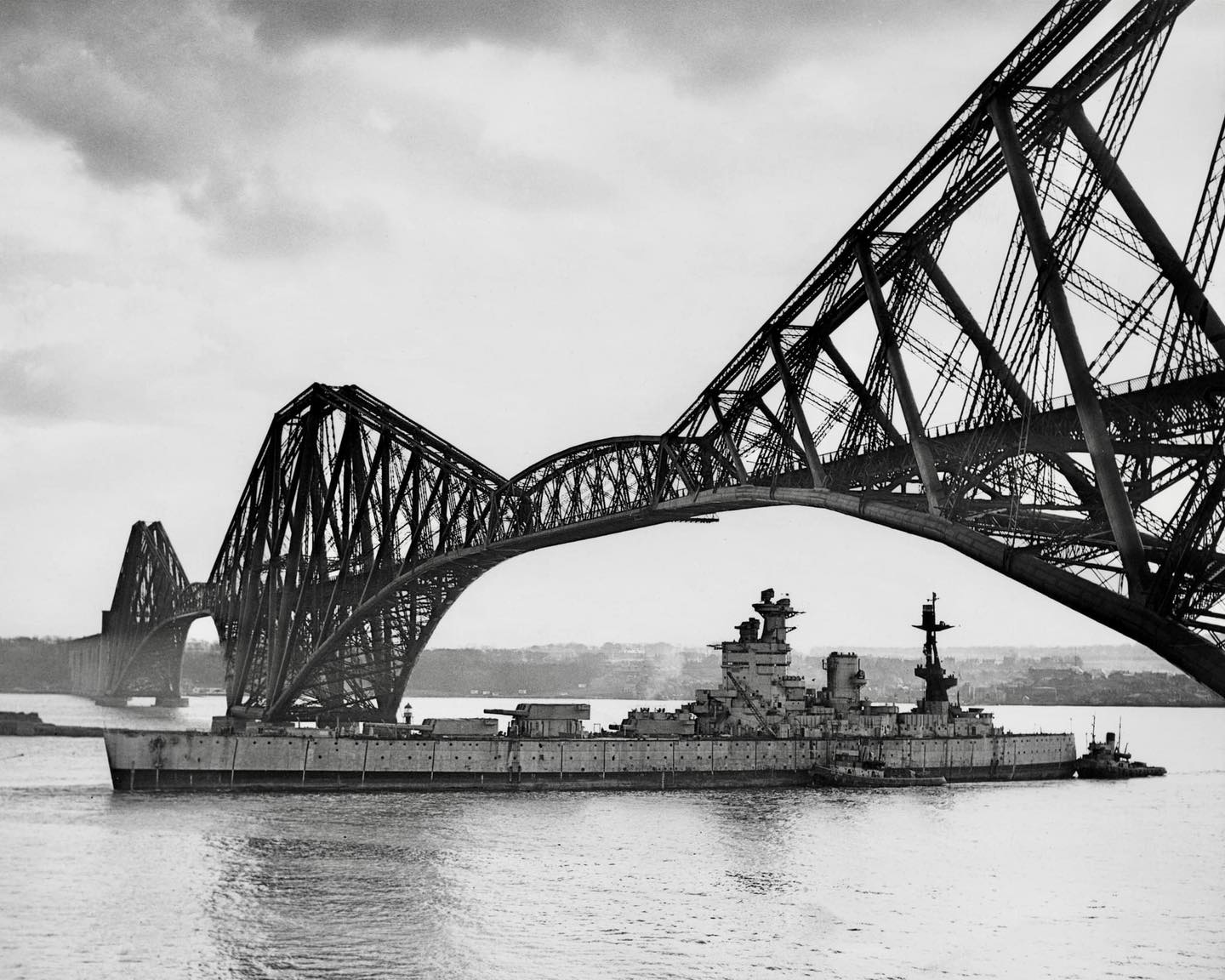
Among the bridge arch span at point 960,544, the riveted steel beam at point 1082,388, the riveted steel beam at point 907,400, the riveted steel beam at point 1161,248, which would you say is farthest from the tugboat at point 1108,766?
the riveted steel beam at point 1161,248

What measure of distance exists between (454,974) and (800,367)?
23733 mm

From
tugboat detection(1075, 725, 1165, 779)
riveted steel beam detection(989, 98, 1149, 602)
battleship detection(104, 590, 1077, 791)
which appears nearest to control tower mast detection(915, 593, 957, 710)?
battleship detection(104, 590, 1077, 791)

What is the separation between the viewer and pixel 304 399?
91.6m

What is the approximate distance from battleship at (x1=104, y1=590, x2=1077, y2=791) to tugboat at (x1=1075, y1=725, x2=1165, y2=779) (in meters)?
4.29

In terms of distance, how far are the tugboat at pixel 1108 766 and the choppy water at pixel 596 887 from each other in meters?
22.4

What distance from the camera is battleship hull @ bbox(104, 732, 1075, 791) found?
62375 millimetres

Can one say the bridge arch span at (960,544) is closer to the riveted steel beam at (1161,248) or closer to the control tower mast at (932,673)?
the riveted steel beam at (1161,248)

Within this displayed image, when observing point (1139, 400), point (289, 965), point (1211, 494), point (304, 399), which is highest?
point (304, 399)

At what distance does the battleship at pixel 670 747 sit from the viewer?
62969 mm

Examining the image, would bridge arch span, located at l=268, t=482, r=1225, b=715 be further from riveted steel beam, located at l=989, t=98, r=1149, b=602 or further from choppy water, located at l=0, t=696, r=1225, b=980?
choppy water, located at l=0, t=696, r=1225, b=980

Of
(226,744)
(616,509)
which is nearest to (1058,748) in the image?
(616,509)

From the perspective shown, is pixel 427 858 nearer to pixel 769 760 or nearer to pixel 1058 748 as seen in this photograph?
pixel 769 760

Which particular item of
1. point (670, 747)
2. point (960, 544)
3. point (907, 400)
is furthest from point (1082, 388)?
point (670, 747)

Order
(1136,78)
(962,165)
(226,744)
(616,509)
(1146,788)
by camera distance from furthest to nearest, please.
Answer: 1. (1146,788)
2. (616,509)
3. (226,744)
4. (962,165)
5. (1136,78)
